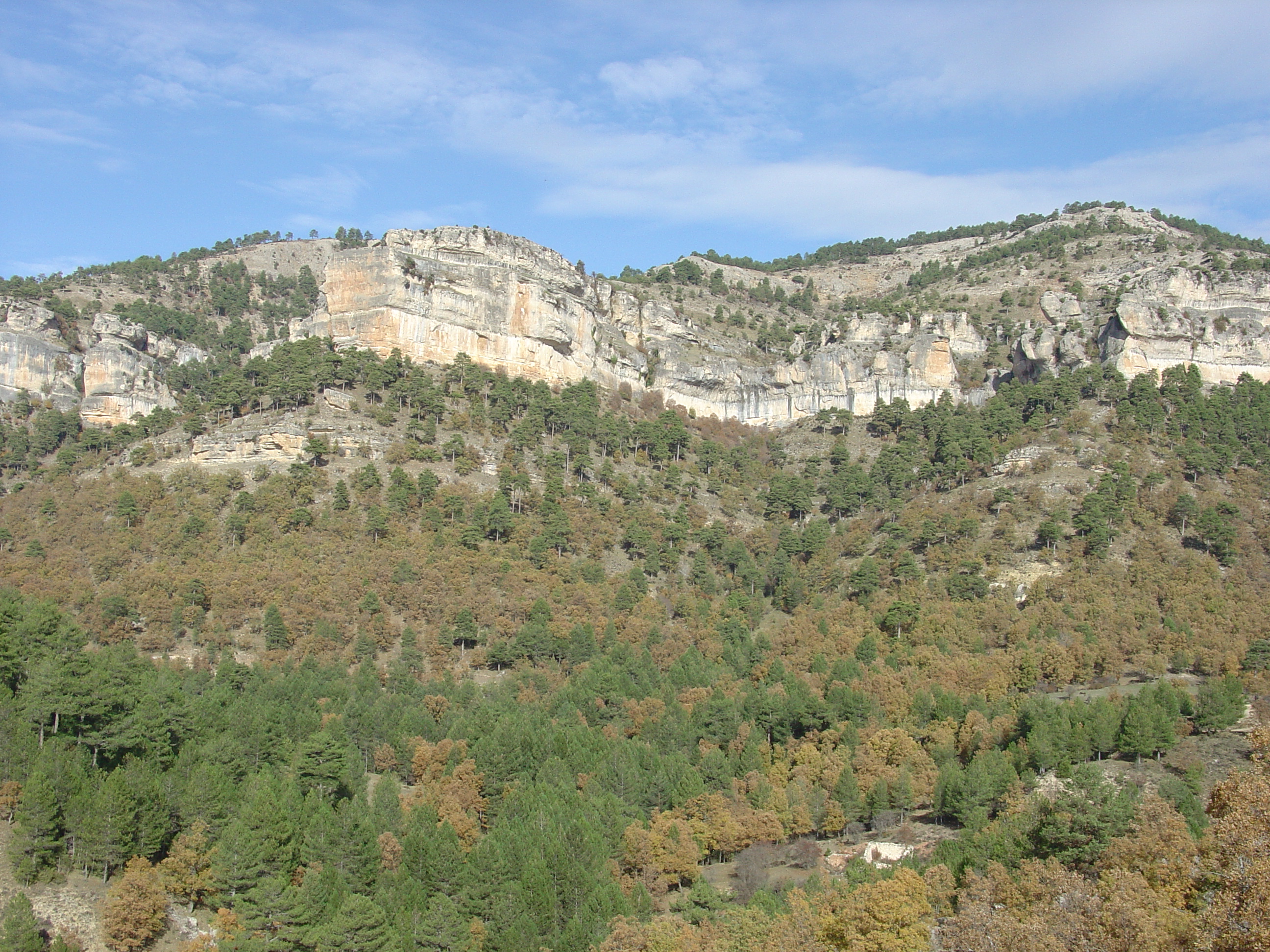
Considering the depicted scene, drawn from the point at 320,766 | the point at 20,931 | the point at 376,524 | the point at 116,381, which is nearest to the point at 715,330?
the point at 376,524

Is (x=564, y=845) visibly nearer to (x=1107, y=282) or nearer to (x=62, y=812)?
(x=62, y=812)

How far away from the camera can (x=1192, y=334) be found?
9150cm

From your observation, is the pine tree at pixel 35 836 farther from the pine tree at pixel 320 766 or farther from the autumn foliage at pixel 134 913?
the pine tree at pixel 320 766

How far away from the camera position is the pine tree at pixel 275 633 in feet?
189

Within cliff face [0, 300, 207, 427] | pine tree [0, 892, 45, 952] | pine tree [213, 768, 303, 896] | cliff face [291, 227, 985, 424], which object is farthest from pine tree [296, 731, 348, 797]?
cliff face [0, 300, 207, 427]

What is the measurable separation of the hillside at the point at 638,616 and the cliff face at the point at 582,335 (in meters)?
0.40

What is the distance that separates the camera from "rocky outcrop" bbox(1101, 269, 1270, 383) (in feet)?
296

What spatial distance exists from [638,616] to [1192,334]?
58.7 m

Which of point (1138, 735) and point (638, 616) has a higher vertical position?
point (638, 616)

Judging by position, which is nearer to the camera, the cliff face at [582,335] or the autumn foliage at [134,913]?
the autumn foliage at [134,913]

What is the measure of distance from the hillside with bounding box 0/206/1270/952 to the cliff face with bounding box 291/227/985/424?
0.40 meters

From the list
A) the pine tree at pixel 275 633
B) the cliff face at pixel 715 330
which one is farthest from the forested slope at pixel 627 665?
the cliff face at pixel 715 330

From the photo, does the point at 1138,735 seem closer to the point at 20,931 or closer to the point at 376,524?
the point at 20,931

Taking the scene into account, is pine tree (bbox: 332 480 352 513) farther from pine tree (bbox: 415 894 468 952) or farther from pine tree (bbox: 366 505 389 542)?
pine tree (bbox: 415 894 468 952)
